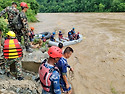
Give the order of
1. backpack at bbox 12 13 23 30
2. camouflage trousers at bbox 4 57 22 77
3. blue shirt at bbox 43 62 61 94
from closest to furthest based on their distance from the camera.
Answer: blue shirt at bbox 43 62 61 94 → camouflage trousers at bbox 4 57 22 77 → backpack at bbox 12 13 23 30

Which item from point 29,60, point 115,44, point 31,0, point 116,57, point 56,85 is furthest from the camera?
point 31,0

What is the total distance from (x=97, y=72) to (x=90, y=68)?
1.34 ft

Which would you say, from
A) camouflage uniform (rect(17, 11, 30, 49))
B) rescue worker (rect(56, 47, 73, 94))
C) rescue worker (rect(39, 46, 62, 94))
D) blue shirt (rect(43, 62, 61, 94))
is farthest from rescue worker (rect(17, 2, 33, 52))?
blue shirt (rect(43, 62, 61, 94))

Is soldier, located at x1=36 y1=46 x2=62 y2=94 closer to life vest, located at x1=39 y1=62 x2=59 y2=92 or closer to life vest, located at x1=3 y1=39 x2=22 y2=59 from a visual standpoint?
life vest, located at x1=39 y1=62 x2=59 y2=92

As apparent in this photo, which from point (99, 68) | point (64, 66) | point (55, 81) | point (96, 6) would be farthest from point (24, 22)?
point (96, 6)

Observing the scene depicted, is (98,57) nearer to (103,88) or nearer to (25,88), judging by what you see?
(103,88)

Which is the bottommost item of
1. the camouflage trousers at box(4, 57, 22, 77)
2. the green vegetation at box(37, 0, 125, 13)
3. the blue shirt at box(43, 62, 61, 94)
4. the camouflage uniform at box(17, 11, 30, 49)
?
the camouflage trousers at box(4, 57, 22, 77)

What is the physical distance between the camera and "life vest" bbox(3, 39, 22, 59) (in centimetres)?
289

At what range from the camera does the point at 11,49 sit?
291 centimetres

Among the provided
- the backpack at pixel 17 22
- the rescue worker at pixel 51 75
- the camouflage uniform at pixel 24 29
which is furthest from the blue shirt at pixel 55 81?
the backpack at pixel 17 22

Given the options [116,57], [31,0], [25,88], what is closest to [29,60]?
[25,88]

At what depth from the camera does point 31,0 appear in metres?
21.6

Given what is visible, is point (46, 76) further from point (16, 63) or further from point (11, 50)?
point (16, 63)

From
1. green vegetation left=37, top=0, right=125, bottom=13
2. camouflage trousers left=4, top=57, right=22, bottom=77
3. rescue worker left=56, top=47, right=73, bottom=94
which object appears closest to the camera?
rescue worker left=56, top=47, right=73, bottom=94
